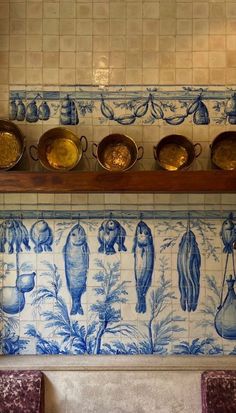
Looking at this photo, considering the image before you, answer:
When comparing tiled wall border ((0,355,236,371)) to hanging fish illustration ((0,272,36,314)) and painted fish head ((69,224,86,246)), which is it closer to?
hanging fish illustration ((0,272,36,314))

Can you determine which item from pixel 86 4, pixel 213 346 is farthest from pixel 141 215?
pixel 86 4

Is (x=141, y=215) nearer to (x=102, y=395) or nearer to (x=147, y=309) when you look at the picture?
(x=147, y=309)

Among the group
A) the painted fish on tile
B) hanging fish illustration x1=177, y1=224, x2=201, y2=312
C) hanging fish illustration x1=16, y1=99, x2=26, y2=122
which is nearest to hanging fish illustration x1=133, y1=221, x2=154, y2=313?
hanging fish illustration x1=177, y1=224, x2=201, y2=312

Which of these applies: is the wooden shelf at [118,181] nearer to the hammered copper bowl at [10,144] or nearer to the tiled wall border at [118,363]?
the hammered copper bowl at [10,144]

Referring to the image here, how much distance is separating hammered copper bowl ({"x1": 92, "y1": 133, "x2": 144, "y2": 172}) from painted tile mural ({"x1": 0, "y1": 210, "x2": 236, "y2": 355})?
29cm

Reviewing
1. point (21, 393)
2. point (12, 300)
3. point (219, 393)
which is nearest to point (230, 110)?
point (219, 393)

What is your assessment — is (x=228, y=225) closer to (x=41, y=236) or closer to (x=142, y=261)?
(x=142, y=261)

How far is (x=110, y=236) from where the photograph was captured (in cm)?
298

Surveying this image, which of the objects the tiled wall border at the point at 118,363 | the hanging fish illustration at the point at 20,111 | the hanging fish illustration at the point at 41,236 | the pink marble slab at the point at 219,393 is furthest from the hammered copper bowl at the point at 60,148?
the pink marble slab at the point at 219,393

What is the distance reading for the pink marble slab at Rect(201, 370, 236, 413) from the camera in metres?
2.62

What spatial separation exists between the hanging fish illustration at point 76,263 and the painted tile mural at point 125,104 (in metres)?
0.69

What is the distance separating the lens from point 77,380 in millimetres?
2734

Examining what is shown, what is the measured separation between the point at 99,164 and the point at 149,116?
0.42m

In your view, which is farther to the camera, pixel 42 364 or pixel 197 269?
pixel 197 269
